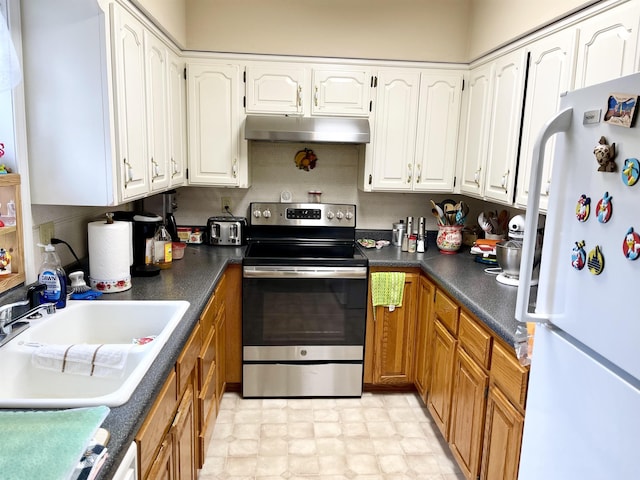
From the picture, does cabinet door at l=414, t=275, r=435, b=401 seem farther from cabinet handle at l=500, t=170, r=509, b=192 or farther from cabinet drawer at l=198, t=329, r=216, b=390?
cabinet drawer at l=198, t=329, r=216, b=390

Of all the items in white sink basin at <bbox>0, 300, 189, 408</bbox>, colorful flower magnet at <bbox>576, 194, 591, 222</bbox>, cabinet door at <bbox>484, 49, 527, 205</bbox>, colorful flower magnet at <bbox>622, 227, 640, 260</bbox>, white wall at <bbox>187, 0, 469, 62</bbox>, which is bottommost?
white sink basin at <bbox>0, 300, 189, 408</bbox>

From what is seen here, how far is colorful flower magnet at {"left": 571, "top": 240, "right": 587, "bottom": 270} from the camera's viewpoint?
1.05m

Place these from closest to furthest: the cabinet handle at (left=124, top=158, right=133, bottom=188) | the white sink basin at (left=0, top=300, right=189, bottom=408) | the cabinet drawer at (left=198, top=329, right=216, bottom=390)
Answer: the white sink basin at (left=0, top=300, right=189, bottom=408) → the cabinet handle at (left=124, top=158, right=133, bottom=188) → the cabinet drawer at (left=198, top=329, right=216, bottom=390)

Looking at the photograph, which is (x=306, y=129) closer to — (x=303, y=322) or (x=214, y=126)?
(x=214, y=126)

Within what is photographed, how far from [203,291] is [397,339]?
1.36 metres

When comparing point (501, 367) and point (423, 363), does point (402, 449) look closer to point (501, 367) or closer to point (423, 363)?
point (423, 363)

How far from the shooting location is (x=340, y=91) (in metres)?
2.87

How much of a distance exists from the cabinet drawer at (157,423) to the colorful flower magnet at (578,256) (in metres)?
1.13

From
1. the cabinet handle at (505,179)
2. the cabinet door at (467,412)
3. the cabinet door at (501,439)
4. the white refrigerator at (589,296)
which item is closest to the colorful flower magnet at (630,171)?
the white refrigerator at (589,296)

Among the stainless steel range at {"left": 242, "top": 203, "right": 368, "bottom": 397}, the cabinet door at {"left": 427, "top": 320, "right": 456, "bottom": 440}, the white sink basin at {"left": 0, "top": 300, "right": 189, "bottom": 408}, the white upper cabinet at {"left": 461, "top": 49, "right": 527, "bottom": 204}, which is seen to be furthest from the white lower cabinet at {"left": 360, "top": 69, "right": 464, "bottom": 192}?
the white sink basin at {"left": 0, "top": 300, "right": 189, "bottom": 408}

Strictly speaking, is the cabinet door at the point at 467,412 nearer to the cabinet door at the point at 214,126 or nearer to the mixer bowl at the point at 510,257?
the mixer bowl at the point at 510,257

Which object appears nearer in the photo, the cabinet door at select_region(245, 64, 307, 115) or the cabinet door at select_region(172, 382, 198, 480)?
the cabinet door at select_region(172, 382, 198, 480)

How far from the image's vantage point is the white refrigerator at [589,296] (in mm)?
913

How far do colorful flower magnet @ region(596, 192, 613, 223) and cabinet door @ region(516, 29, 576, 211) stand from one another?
918 mm
